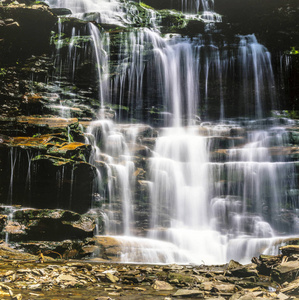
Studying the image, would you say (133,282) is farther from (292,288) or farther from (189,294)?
(292,288)

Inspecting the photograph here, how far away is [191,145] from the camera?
14.2m

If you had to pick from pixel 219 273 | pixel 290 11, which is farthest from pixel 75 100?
pixel 290 11

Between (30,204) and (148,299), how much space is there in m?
6.81

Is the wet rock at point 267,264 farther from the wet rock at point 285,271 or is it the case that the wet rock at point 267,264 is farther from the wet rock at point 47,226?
the wet rock at point 47,226

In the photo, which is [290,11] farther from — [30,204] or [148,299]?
[148,299]

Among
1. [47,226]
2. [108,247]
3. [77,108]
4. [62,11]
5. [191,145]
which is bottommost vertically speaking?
[108,247]

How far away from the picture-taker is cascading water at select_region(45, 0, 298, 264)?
35.1ft

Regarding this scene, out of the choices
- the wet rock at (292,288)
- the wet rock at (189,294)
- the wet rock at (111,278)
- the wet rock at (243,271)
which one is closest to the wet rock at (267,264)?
the wet rock at (243,271)

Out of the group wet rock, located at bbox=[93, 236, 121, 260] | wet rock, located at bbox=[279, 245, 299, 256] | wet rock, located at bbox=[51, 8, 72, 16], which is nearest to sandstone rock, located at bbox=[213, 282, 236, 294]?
wet rock, located at bbox=[279, 245, 299, 256]

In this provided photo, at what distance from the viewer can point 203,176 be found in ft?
41.3

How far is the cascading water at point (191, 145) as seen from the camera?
35.1 ft

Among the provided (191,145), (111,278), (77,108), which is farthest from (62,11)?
(111,278)

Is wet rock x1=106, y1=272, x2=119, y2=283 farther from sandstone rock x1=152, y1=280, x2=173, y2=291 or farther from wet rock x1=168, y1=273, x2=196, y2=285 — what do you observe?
wet rock x1=168, y1=273, x2=196, y2=285

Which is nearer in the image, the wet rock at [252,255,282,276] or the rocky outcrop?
the wet rock at [252,255,282,276]
